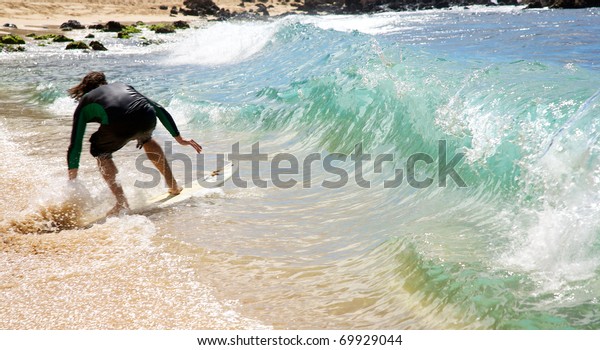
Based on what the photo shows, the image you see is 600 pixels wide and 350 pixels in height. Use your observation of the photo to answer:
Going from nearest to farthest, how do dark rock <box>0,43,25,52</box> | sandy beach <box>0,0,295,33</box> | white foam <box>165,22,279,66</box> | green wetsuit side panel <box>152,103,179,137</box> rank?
green wetsuit side panel <box>152,103,179,137</box>
white foam <box>165,22,279,66</box>
dark rock <box>0,43,25,52</box>
sandy beach <box>0,0,295,33</box>

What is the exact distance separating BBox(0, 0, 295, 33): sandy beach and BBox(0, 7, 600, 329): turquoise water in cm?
3274

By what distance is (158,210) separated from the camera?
6258 mm

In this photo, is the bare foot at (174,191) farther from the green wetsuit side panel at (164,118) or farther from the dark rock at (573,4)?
the dark rock at (573,4)

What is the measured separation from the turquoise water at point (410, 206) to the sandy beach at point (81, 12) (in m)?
32.7

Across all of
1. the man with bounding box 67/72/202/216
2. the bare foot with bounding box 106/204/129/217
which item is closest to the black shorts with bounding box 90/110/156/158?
the man with bounding box 67/72/202/216

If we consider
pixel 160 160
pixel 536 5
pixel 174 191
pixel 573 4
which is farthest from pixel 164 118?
pixel 536 5

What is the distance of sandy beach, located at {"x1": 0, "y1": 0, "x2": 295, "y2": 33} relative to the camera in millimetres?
45594

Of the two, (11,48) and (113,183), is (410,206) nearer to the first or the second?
(113,183)

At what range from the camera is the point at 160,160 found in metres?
6.63

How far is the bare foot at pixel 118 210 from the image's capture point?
603 centimetres

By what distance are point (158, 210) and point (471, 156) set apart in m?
3.18

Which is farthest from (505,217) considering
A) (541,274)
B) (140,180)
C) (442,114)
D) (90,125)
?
(90,125)

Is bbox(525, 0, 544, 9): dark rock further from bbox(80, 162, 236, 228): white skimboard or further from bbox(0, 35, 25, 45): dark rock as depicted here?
bbox(80, 162, 236, 228): white skimboard
